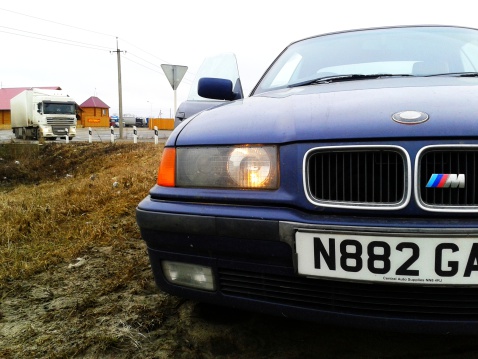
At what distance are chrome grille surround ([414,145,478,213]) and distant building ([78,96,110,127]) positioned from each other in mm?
52910

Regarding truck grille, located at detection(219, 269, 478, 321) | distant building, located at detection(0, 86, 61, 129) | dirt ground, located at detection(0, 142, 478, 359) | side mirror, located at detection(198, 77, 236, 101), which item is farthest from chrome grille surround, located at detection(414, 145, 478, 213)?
distant building, located at detection(0, 86, 61, 129)

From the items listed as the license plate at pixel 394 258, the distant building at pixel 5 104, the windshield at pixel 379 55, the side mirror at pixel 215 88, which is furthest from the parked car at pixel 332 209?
the distant building at pixel 5 104

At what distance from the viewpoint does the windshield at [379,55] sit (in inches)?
91.7

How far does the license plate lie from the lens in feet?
3.91

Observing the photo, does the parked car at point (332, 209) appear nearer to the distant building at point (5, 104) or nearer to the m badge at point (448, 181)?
the m badge at point (448, 181)

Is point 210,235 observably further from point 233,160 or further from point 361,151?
point 361,151

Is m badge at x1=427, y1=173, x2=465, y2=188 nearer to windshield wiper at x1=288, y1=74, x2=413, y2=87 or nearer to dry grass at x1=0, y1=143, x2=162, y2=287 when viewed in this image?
windshield wiper at x1=288, y1=74, x2=413, y2=87

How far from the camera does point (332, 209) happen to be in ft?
4.33

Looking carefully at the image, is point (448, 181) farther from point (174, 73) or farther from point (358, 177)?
point (174, 73)

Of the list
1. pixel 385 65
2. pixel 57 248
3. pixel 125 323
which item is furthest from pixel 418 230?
pixel 57 248

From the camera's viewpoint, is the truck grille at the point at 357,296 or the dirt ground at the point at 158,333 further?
the dirt ground at the point at 158,333

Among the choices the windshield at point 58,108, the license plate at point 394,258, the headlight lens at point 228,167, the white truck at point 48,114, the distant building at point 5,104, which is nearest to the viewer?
the license plate at point 394,258

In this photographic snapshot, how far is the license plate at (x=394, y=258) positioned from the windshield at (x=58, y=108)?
25.0 meters

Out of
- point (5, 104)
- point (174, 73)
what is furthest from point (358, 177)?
point (5, 104)
